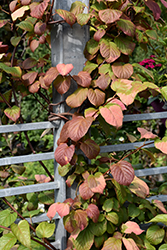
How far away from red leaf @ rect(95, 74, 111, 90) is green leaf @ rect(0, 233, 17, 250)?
2.66 feet


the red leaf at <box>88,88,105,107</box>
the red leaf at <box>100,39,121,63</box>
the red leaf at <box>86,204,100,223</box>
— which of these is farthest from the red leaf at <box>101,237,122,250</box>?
the red leaf at <box>100,39,121,63</box>

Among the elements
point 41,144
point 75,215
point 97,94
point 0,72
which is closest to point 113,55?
point 97,94

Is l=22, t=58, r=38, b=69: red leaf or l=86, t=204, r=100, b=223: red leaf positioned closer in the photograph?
l=86, t=204, r=100, b=223: red leaf

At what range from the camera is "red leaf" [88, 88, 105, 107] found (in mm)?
1174

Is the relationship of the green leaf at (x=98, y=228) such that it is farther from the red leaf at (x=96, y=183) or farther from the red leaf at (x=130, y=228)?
the red leaf at (x=96, y=183)

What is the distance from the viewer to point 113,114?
3.49 ft

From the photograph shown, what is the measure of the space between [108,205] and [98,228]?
12 cm

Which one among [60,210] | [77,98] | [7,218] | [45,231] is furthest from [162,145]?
[7,218]

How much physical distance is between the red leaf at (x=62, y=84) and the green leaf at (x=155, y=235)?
0.90 metres

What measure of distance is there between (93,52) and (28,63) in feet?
1.16

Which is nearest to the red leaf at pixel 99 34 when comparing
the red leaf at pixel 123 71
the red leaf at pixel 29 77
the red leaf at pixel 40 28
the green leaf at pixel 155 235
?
the red leaf at pixel 123 71

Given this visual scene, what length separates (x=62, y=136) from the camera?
1155mm

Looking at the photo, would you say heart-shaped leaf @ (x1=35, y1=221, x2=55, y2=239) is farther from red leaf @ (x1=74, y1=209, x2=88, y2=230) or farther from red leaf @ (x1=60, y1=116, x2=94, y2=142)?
red leaf @ (x1=60, y1=116, x2=94, y2=142)

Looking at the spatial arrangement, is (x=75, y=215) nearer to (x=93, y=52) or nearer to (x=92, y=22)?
(x=93, y=52)
